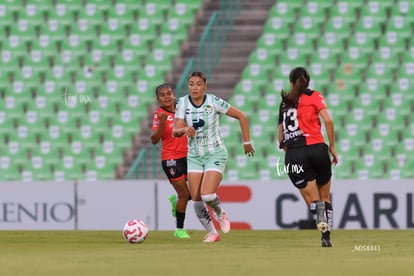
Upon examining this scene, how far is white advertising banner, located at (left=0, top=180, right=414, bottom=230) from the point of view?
19.4 metres

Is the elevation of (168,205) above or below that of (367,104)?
below

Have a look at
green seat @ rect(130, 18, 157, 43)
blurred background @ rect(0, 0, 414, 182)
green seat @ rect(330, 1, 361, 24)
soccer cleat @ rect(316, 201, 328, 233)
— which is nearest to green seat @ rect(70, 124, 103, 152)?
blurred background @ rect(0, 0, 414, 182)

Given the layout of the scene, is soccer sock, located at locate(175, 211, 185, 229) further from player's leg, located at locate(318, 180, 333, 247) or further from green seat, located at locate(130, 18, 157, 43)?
green seat, located at locate(130, 18, 157, 43)

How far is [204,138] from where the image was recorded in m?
13.8

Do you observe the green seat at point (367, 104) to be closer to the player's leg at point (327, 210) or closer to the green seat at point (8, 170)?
the green seat at point (8, 170)

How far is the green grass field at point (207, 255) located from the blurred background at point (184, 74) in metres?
6.12

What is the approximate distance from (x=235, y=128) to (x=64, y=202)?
3.83m

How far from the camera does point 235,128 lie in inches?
866

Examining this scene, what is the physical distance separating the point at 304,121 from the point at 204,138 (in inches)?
69.1

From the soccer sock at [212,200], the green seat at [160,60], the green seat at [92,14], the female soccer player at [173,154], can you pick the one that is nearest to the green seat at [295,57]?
the green seat at [160,60]

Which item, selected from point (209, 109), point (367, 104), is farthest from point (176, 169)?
point (367, 104)

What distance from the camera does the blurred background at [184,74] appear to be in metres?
21.9

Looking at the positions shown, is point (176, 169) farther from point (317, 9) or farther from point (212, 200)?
point (317, 9)

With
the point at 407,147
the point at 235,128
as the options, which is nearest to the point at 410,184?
the point at 407,147
